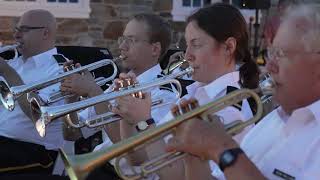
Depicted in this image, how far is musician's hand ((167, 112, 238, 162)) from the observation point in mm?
1588

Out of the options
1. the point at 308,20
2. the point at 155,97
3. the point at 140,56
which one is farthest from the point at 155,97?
the point at 308,20

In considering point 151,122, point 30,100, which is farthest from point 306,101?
point 30,100

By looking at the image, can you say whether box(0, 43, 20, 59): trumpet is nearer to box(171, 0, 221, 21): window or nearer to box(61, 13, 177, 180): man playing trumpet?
box(61, 13, 177, 180): man playing trumpet

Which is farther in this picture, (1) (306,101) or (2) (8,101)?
(2) (8,101)

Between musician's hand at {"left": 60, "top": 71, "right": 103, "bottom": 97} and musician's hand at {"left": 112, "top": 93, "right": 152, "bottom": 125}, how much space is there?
589mm

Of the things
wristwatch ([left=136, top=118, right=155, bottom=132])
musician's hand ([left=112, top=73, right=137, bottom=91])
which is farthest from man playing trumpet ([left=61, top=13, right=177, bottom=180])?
wristwatch ([left=136, top=118, right=155, bottom=132])

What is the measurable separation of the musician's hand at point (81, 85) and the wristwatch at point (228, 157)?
1571mm

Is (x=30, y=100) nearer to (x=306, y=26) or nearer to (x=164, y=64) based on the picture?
(x=164, y=64)

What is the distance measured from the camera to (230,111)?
2148 mm

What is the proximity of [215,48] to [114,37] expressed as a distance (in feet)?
20.3

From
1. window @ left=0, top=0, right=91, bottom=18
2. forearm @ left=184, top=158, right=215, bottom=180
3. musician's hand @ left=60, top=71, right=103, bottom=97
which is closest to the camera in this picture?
forearm @ left=184, top=158, right=215, bottom=180

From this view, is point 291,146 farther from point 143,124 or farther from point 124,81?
point 124,81

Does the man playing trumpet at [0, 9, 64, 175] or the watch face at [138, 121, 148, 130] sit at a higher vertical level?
the watch face at [138, 121, 148, 130]

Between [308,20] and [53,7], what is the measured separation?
6641 mm
